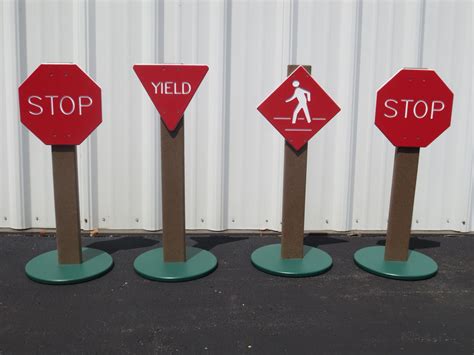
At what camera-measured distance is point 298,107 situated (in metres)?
3.68

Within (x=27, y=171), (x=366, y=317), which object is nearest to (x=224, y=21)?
(x=27, y=171)

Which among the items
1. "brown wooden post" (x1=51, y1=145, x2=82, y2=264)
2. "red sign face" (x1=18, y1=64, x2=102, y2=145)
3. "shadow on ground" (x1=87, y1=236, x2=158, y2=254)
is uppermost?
"red sign face" (x1=18, y1=64, x2=102, y2=145)

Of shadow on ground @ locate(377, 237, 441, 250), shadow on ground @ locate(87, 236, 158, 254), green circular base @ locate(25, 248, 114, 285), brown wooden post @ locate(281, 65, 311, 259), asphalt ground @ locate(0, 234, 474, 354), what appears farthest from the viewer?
shadow on ground @ locate(377, 237, 441, 250)

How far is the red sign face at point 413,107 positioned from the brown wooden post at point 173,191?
4.55ft

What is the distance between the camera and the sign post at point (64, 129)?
3.52 metres

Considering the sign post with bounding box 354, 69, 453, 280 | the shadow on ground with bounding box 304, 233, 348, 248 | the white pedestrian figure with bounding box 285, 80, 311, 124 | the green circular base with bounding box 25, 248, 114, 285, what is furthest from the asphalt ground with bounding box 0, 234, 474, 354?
the white pedestrian figure with bounding box 285, 80, 311, 124

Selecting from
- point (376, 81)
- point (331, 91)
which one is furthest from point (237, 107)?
point (376, 81)

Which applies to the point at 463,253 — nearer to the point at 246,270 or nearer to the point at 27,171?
the point at 246,270

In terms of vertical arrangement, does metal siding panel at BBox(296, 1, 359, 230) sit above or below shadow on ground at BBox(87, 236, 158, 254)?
above

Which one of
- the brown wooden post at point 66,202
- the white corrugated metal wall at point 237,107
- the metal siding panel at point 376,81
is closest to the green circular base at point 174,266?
the brown wooden post at point 66,202

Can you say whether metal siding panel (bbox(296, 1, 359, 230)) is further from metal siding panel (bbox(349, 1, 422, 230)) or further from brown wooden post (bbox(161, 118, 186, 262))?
Answer: brown wooden post (bbox(161, 118, 186, 262))

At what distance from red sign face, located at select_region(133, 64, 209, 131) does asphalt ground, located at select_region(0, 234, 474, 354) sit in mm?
1161

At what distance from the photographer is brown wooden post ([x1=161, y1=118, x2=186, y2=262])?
3674 millimetres

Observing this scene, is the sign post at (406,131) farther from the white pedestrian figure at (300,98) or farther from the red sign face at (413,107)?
the white pedestrian figure at (300,98)
